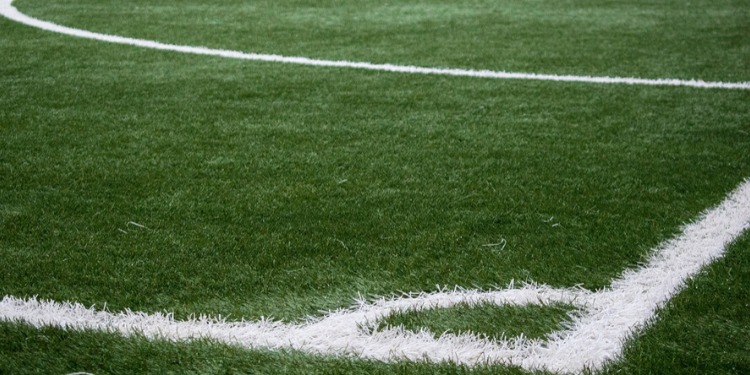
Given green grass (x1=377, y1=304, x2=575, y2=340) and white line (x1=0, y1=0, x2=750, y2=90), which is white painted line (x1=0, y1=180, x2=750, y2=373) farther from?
white line (x1=0, y1=0, x2=750, y2=90)

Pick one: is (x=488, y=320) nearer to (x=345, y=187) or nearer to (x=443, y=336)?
(x=443, y=336)

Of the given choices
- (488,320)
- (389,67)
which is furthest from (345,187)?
(389,67)

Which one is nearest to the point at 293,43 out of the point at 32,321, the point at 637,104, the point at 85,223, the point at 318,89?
the point at 318,89

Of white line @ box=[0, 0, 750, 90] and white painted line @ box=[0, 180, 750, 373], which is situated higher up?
white line @ box=[0, 0, 750, 90]

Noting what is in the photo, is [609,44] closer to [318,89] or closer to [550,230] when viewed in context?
[318,89]

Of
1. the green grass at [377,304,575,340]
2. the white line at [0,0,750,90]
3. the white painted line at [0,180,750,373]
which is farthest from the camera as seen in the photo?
the white line at [0,0,750,90]

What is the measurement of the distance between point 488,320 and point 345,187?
1.12 metres

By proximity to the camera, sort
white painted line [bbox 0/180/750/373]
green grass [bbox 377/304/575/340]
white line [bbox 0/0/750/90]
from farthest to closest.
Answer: white line [bbox 0/0/750/90] < green grass [bbox 377/304/575/340] < white painted line [bbox 0/180/750/373]

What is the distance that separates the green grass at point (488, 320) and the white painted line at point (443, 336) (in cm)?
3

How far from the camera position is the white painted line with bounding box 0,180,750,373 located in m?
1.99

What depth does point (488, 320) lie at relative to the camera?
2154 millimetres

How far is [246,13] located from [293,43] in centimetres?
174

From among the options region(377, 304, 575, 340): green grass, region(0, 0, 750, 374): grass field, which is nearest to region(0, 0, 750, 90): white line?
region(0, 0, 750, 374): grass field

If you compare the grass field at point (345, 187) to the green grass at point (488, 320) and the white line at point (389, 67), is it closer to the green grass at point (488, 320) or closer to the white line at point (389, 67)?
the green grass at point (488, 320)
